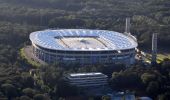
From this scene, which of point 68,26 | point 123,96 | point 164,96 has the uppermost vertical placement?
point 123,96

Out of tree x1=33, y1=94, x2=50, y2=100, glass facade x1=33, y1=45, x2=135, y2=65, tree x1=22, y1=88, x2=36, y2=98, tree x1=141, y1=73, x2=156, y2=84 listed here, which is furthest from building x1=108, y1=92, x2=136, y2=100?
glass facade x1=33, y1=45, x2=135, y2=65

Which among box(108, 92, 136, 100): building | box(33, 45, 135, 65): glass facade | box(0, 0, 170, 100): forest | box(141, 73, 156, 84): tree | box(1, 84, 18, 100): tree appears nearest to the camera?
box(1, 84, 18, 100): tree

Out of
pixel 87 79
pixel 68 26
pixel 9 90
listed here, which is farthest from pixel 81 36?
pixel 9 90

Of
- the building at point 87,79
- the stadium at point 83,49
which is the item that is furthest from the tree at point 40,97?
the stadium at point 83,49

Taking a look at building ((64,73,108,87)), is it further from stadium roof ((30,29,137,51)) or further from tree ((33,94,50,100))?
Result: stadium roof ((30,29,137,51))

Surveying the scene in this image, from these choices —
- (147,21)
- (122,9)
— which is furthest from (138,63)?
(122,9)

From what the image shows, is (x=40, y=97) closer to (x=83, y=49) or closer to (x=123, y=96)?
(x=123, y=96)
